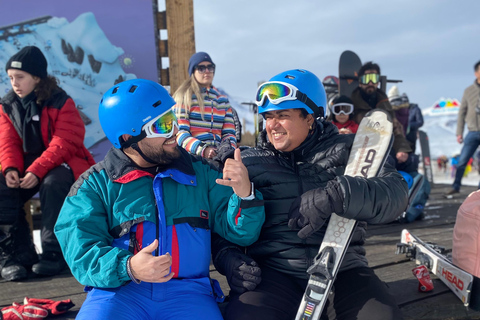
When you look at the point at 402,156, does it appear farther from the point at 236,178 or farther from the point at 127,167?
the point at 127,167

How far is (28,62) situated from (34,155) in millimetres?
869

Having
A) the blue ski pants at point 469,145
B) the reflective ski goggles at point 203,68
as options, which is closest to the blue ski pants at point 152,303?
the reflective ski goggles at point 203,68

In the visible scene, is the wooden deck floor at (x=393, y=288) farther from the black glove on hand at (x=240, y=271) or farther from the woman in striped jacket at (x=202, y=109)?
the woman in striped jacket at (x=202, y=109)

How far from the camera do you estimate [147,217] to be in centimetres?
210

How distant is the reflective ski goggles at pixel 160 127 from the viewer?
7.31 feet

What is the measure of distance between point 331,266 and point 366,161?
671mm

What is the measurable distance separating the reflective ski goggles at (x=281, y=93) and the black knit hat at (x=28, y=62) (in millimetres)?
2420

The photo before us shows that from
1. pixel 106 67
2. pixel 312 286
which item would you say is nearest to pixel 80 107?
pixel 106 67

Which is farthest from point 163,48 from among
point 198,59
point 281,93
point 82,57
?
point 281,93

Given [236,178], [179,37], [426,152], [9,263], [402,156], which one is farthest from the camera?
[426,152]

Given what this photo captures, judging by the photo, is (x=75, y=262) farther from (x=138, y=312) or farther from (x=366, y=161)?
(x=366, y=161)

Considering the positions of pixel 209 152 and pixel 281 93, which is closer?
pixel 281 93

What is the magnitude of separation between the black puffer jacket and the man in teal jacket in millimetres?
191

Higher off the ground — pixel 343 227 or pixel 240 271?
pixel 343 227
